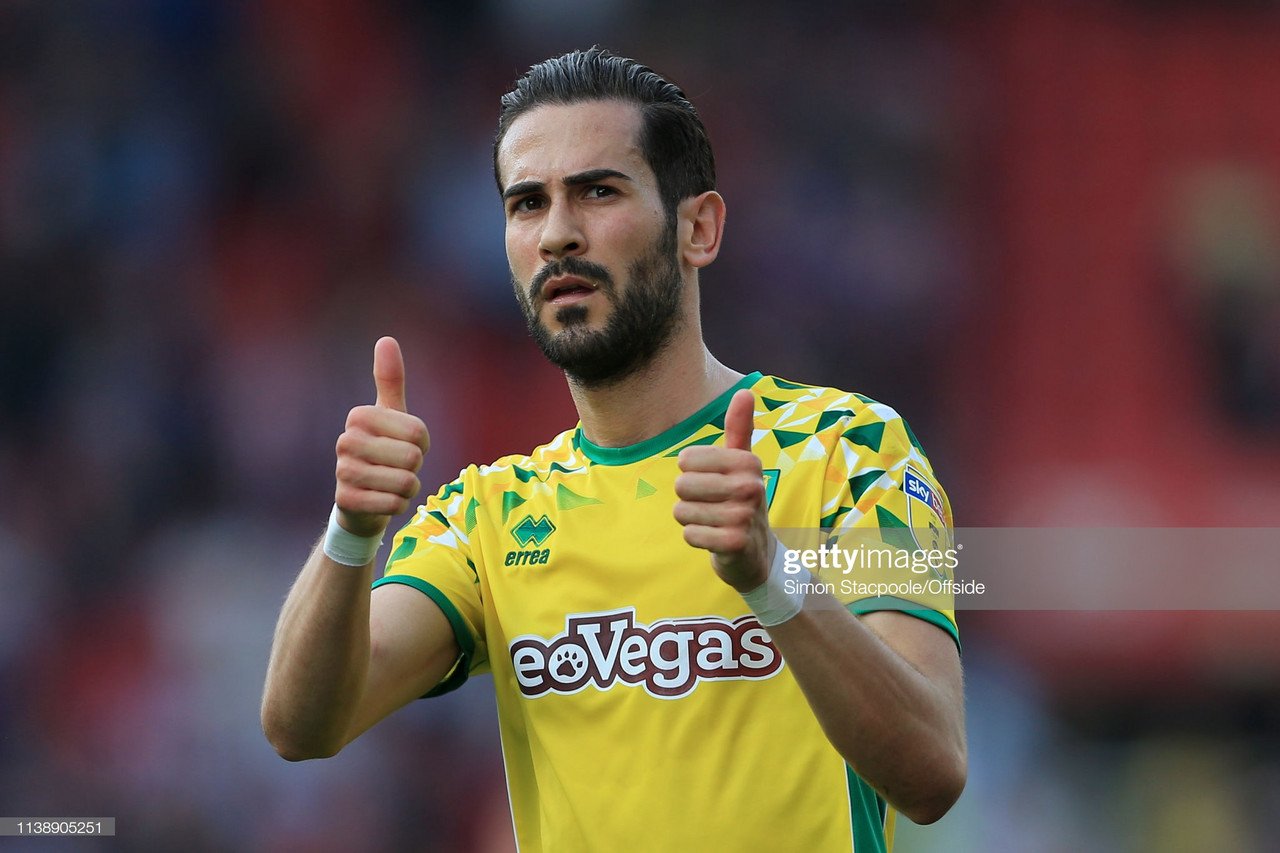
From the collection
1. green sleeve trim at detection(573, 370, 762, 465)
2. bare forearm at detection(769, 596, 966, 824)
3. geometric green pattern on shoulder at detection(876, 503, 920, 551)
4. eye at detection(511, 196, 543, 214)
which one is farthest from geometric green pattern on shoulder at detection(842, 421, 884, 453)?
eye at detection(511, 196, 543, 214)

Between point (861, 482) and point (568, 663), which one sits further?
point (568, 663)

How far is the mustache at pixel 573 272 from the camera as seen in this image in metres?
3.01

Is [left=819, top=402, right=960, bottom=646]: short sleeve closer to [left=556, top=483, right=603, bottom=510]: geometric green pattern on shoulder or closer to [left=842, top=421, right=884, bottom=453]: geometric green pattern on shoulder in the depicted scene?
[left=842, top=421, right=884, bottom=453]: geometric green pattern on shoulder

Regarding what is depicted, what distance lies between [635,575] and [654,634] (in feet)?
0.47

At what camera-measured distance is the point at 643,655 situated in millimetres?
2838

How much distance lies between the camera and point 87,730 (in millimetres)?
6469

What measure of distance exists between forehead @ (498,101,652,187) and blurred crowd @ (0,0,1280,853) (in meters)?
3.64

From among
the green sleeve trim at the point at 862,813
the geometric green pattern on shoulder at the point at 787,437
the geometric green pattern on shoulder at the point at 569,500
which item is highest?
the geometric green pattern on shoulder at the point at 787,437

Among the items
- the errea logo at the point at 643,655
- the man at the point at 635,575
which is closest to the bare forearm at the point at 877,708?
the man at the point at 635,575

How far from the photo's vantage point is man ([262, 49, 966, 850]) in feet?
7.79

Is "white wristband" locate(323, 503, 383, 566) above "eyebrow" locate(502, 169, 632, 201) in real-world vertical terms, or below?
below

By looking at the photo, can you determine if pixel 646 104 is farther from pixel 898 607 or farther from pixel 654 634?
pixel 898 607

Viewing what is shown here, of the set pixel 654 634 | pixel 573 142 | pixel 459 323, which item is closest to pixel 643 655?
pixel 654 634

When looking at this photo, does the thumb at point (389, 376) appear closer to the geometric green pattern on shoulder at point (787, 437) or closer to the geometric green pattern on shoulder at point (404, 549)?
the geometric green pattern on shoulder at point (404, 549)
